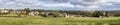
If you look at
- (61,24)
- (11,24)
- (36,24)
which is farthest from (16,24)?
(61,24)

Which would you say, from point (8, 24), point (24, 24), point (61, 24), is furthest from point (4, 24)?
point (61, 24)

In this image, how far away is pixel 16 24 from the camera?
43875 millimetres

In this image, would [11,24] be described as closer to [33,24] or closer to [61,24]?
[33,24]

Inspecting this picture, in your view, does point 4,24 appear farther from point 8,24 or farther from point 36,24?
point 36,24

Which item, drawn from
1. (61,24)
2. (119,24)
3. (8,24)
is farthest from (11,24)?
(119,24)

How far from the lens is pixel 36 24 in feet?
150

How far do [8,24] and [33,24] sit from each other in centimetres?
441

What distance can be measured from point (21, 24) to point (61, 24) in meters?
7.31

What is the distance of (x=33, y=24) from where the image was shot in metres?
45.2

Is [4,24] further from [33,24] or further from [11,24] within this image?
[33,24]

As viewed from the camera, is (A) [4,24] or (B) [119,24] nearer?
(A) [4,24]

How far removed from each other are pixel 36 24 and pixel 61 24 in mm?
4526

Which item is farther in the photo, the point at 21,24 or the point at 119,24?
the point at 119,24

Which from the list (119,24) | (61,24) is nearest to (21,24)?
(61,24)
